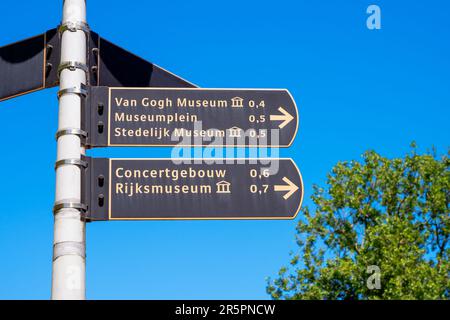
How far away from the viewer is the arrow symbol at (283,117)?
231 inches

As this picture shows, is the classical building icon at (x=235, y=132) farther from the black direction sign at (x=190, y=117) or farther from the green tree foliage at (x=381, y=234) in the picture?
the green tree foliage at (x=381, y=234)

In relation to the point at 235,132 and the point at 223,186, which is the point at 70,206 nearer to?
the point at 223,186

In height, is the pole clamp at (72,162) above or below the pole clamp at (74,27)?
below

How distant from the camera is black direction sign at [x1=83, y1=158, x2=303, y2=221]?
5578 mm

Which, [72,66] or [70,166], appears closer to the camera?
[70,166]

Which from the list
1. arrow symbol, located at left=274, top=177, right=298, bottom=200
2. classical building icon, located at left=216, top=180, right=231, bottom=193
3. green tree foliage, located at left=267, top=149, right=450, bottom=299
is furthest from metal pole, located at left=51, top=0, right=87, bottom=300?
green tree foliage, located at left=267, top=149, right=450, bottom=299

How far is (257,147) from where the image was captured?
5836 mm

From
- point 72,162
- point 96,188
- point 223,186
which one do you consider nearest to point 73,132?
point 72,162

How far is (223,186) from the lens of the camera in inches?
223

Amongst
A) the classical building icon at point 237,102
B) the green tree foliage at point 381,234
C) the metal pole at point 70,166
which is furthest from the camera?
the green tree foliage at point 381,234

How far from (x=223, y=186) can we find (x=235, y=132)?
468 millimetres

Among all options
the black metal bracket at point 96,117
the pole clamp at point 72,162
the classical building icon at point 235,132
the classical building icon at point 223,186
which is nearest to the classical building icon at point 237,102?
the classical building icon at point 235,132

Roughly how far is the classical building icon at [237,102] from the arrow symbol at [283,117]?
27 centimetres

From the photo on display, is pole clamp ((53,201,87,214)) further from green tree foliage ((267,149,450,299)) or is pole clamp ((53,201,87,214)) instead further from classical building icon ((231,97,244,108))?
green tree foliage ((267,149,450,299))
